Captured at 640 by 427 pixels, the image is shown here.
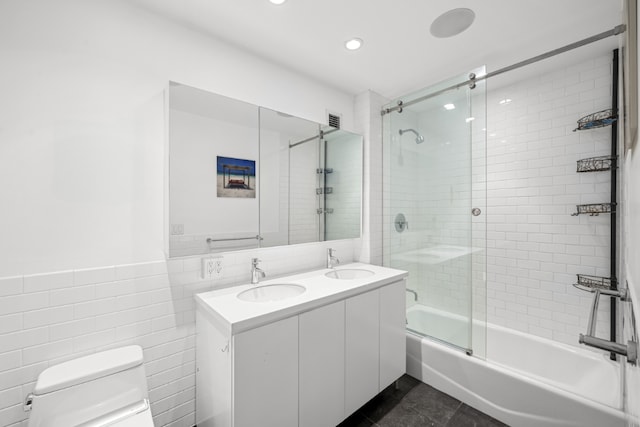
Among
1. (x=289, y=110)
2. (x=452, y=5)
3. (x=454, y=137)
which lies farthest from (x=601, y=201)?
(x=289, y=110)

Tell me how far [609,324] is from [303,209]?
2434 millimetres

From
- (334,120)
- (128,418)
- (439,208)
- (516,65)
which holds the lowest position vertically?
(128,418)

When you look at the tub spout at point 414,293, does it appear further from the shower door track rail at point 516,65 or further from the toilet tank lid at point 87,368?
the toilet tank lid at point 87,368

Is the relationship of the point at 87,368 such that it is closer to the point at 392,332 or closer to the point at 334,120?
the point at 392,332

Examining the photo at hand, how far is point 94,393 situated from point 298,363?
0.92m

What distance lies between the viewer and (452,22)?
64.1 inches

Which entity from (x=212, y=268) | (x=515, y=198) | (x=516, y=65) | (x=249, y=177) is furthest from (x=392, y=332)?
(x=516, y=65)

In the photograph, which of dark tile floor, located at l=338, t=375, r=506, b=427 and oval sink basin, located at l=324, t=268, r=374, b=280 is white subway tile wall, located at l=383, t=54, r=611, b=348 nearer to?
oval sink basin, located at l=324, t=268, r=374, b=280

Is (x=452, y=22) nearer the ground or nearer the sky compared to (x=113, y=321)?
nearer the sky

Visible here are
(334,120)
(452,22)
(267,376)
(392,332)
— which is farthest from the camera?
(334,120)

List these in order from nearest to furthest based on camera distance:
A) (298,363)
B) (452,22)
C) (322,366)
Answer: (298,363), (322,366), (452,22)

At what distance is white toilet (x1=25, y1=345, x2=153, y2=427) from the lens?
3.60 ft

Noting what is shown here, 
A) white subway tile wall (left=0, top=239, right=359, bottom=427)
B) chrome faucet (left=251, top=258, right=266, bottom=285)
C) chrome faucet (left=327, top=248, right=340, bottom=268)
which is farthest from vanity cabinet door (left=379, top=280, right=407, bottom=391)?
white subway tile wall (left=0, top=239, right=359, bottom=427)

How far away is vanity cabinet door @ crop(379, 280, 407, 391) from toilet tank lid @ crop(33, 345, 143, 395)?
4.79ft
